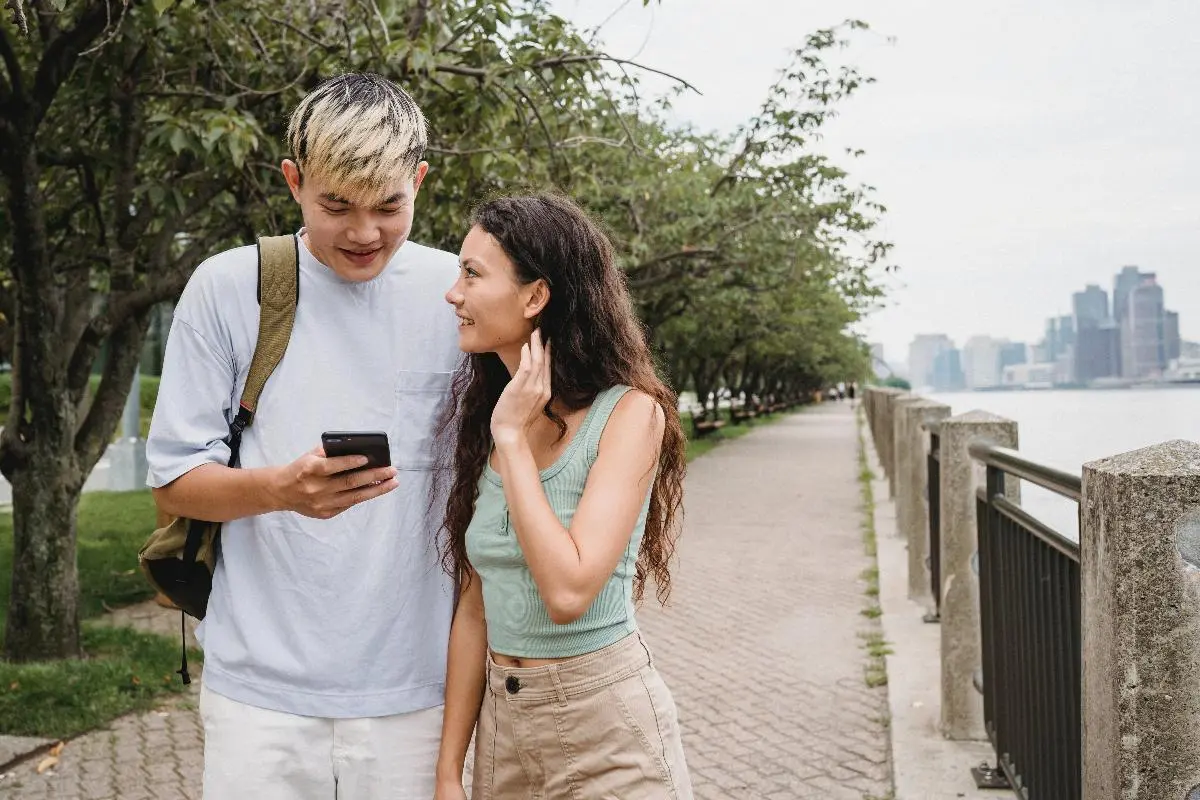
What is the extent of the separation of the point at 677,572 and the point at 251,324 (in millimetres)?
8840

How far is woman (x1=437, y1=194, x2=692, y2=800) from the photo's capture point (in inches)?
84.9

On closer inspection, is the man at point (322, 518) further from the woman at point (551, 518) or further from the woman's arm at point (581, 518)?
the woman's arm at point (581, 518)

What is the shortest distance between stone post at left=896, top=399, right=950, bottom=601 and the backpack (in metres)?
6.89

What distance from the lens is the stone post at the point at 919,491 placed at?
8938 mm

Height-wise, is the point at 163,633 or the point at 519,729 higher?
the point at 519,729

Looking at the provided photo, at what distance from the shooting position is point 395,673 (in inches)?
90.4

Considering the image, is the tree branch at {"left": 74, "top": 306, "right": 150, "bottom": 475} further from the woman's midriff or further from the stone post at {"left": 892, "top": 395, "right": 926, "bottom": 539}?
the woman's midriff

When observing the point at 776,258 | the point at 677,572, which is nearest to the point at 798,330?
the point at 776,258

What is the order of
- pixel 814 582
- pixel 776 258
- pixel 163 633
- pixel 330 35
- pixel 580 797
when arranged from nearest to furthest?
1. pixel 580 797
2. pixel 330 35
3. pixel 163 633
4. pixel 814 582
5. pixel 776 258

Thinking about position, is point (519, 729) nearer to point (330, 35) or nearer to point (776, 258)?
point (330, 35)

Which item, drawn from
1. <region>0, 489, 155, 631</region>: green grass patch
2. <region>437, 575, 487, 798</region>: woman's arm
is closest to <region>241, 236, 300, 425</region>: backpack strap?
<region>437, 575, 487, 798</region>: woman's arm

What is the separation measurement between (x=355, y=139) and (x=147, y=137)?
185 inches

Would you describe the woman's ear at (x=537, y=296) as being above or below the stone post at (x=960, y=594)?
above

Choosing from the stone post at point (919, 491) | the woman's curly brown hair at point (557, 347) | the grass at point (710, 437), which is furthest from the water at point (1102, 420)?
the grass at point (710, 437)
